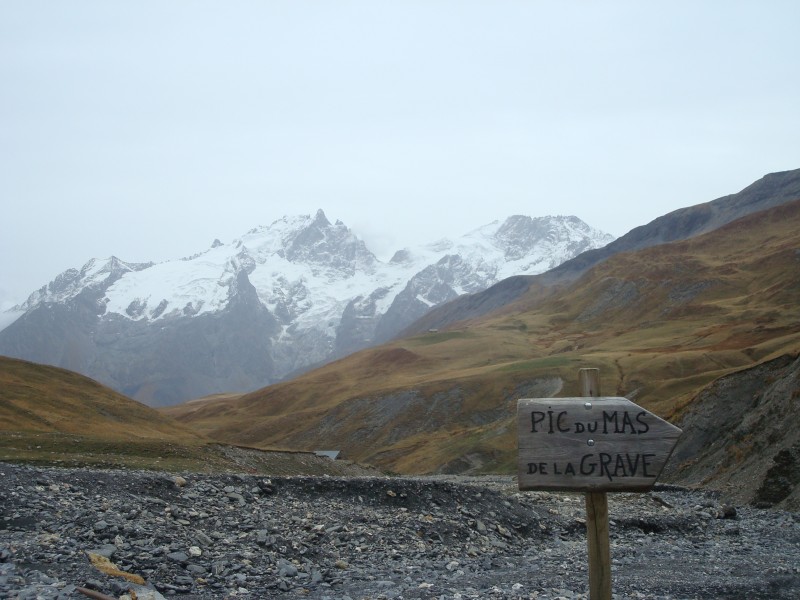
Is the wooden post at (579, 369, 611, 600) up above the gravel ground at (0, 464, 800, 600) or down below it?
above

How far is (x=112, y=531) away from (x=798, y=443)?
88.2 feet

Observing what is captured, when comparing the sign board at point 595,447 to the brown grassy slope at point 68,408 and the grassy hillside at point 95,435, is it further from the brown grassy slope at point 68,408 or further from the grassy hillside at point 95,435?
the brown grassy slope at point 68,408

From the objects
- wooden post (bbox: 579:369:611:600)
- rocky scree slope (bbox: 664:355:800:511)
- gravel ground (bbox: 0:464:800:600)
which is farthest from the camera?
rocky scree slope (bbox: 664:355:800:511)

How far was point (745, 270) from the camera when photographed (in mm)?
177500

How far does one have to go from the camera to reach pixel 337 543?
1936 centimetres

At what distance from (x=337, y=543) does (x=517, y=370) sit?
108 m

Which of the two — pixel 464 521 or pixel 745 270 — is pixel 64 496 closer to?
pixel 464 521

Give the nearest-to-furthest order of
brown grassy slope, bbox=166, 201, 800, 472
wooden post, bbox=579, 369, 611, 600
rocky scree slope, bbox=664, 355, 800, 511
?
wooden post, bbox=579, 369, 611, 600 < rocky scree slope, bbox=664, 355, 800, 511 < brown grassy slope, bbox=166, 201, 800, 472

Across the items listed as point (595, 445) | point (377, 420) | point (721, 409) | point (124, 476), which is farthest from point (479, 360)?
point (595, 445)

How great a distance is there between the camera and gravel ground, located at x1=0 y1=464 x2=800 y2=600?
15086 millimetres

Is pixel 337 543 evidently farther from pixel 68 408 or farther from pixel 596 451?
pixel 68 408

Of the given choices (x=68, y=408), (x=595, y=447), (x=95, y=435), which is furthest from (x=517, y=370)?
(x=595, y=447)

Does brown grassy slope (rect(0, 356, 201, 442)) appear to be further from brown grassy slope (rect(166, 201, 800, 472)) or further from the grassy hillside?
brown grassy slope (rect(166, 201, 800, 472))

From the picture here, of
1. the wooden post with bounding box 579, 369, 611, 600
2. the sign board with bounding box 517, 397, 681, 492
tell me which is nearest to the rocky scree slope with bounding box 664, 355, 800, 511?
the wooden post with bounding box 579, 369, 611, 600
